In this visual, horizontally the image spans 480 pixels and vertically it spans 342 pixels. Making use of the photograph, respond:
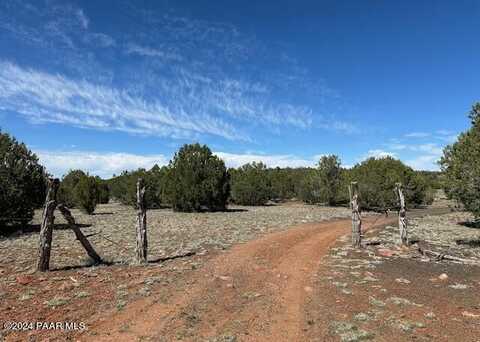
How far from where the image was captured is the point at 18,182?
2200 cm

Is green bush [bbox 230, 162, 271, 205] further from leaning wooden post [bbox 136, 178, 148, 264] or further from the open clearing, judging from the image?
leaning wooden post [bbox 136, 178, 148, 264]

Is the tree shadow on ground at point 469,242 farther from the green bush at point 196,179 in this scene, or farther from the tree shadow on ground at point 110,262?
the green bush at point 196,179

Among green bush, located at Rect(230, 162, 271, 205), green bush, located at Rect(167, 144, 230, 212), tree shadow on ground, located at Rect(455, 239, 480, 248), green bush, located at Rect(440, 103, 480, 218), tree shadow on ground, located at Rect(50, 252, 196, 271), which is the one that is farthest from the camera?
green bush, located at Rect(230, 162, 271, 205)

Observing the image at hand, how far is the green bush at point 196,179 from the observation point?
1478 inches

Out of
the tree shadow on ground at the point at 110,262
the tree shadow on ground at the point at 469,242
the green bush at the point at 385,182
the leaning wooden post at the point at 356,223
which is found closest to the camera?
the tree shadow on ground at the point at 110,262

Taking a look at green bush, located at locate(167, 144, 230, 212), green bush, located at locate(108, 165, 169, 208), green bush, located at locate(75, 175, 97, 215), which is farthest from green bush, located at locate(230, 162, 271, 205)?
green bush, located at locate(75, 175, 97, 215)

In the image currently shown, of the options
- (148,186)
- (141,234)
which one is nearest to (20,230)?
(141,234)

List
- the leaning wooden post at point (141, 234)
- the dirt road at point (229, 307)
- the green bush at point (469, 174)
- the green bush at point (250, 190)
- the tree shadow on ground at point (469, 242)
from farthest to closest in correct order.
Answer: the green bush at point (250, 190)
the tree shadow on ground at point (469, 242)
the green bush at point (469, 174)
the leaning wooden post at point (141, 234)
the dirt road at point (229, 307)

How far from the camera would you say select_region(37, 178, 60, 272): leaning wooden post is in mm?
12312

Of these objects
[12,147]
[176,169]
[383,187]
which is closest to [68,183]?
[176,169]

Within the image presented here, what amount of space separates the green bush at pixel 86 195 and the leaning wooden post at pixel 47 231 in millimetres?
24160

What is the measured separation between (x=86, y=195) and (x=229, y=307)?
3050 centimetres

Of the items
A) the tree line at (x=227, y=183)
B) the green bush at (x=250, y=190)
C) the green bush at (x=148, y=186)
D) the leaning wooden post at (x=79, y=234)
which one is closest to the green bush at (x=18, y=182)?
the tree line at (x=227, y=183)

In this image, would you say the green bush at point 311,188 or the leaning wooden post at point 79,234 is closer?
the leaning wooden post at point 79,234
